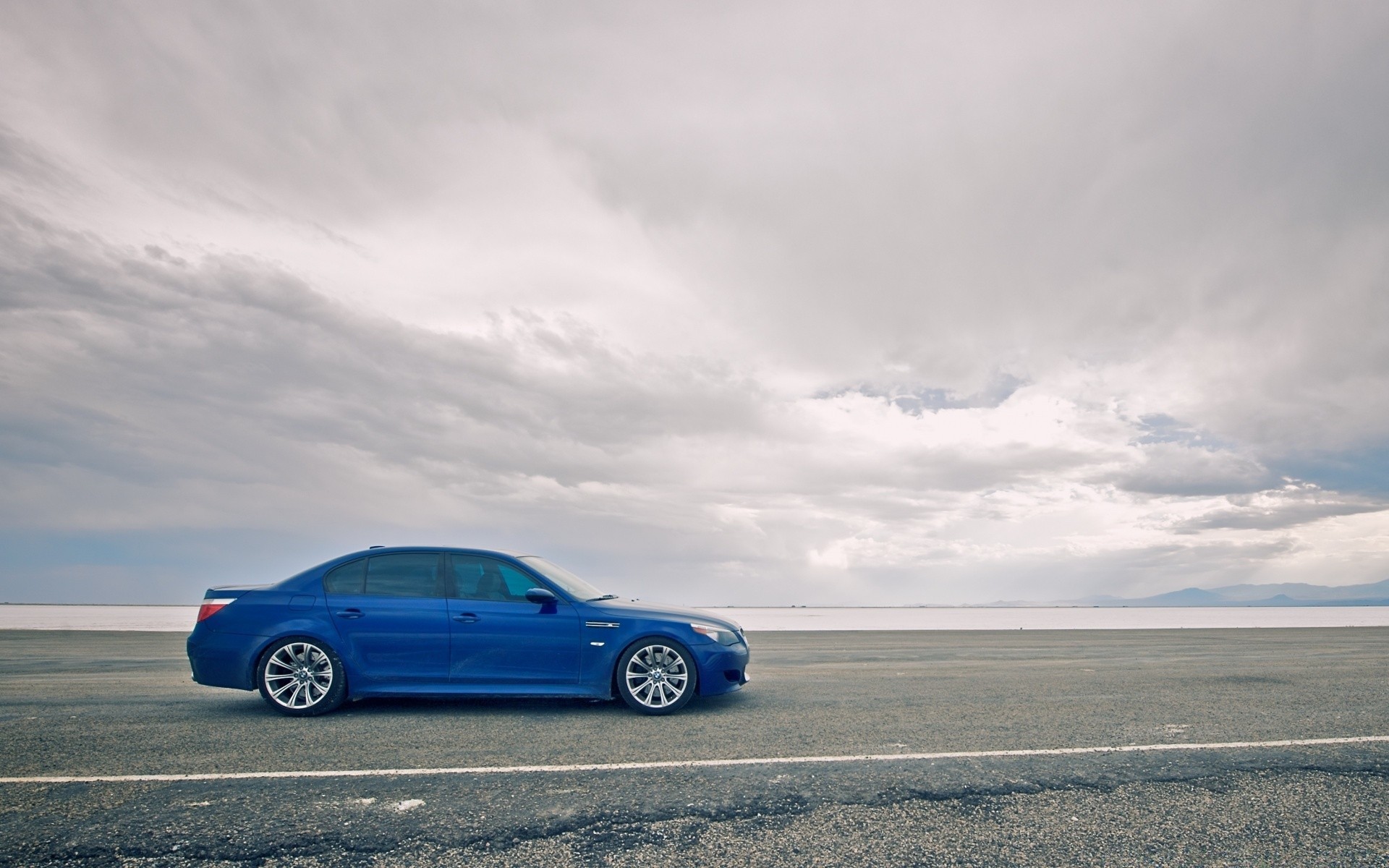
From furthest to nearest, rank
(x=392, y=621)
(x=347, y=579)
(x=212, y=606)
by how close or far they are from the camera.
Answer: (x=347, y=579) → (x=212, y=606) → (x=392, y=621)

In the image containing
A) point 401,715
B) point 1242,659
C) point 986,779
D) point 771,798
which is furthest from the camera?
point 1242,659

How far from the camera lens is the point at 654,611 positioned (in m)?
7.95

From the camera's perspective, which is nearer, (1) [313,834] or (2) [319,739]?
(1) [313,834]

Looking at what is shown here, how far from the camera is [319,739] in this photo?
6.28m

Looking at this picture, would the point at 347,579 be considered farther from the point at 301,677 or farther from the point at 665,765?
the point at 665,765

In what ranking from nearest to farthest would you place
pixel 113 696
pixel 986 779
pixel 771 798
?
pixel 771 798, pixel 986 779, pixel 113 696

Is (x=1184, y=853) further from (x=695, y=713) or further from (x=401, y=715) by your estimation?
(x=401, y=715)

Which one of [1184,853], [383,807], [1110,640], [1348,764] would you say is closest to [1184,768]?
[1348,764]

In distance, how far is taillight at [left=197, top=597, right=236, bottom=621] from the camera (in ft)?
25.1

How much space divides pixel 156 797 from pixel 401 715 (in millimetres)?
2750

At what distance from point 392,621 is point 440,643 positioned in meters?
0.50

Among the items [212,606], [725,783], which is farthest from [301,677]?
[725,783]

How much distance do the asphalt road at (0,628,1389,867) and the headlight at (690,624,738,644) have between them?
636 millimetres

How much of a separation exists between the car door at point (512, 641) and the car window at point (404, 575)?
10.8 inches
